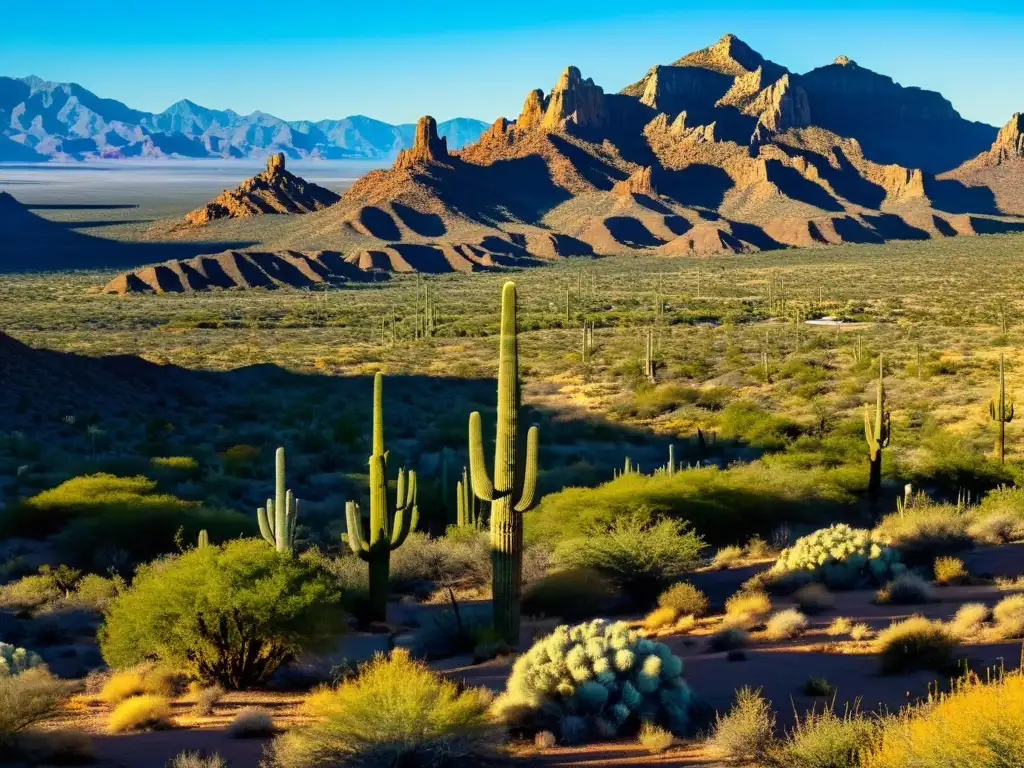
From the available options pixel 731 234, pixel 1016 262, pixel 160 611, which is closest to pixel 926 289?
pixel 1016 262

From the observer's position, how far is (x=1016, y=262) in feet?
383

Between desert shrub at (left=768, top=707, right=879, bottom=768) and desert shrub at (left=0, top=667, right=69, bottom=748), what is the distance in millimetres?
6530

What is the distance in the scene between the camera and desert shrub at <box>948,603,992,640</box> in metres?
13.3

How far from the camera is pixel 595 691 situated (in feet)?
36.8

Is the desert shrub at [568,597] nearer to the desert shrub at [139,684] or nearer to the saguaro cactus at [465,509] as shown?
the saguaro cactus at [465,509]

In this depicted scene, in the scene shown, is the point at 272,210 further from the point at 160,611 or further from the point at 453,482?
the point at 160,611

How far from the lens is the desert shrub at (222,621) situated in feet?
43.7

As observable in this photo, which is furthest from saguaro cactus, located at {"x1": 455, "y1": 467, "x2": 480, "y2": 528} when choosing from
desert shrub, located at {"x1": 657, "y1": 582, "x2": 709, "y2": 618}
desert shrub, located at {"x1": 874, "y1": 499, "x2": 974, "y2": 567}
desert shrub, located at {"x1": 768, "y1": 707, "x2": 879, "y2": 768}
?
desert shrub, located at {"x1": 768, "y1": 707, "x2": 879, "y2": 768}

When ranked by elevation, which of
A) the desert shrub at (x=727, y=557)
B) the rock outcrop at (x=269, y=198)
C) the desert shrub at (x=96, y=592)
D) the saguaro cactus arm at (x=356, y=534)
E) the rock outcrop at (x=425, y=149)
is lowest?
the desert shrub at (x=96, y=592)

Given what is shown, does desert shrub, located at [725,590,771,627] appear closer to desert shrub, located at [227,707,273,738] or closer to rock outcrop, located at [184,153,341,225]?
desert shrub, located at [227,707,273,738]

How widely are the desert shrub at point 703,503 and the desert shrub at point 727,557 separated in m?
0.49

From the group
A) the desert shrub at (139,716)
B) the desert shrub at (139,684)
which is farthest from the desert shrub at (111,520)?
the desert shrub at (139,716)

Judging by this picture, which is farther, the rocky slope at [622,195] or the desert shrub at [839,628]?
the rocky slope at [622,195]

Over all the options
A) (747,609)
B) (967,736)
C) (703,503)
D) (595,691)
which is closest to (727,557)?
(703,503)
